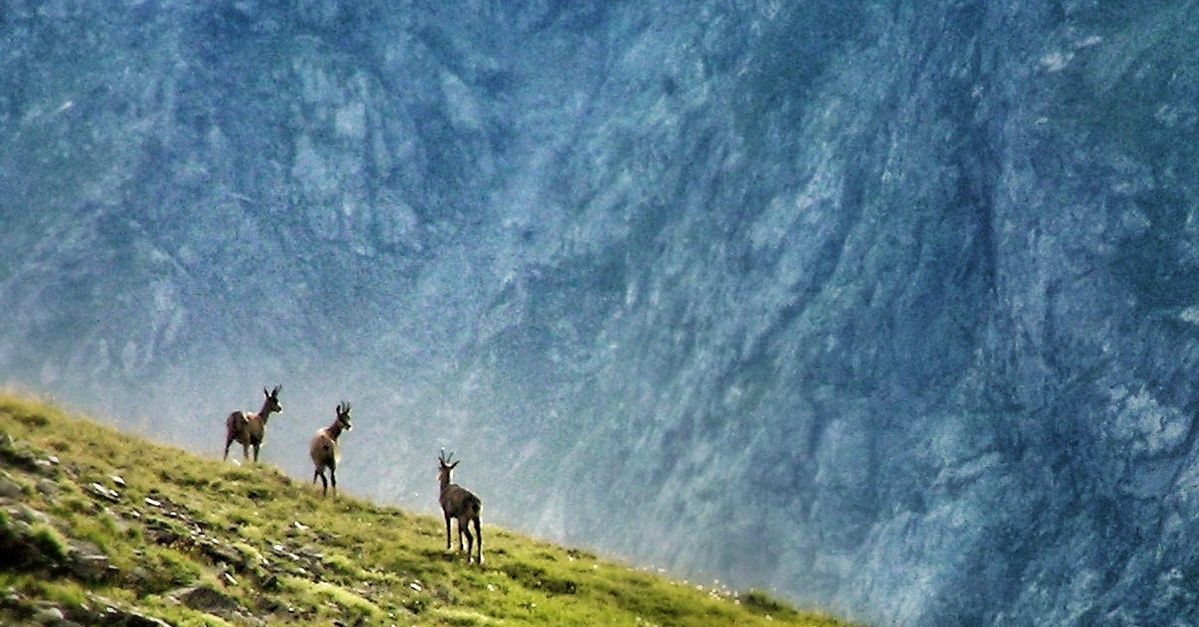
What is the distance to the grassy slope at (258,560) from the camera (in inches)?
861

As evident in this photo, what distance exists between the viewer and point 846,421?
326ft

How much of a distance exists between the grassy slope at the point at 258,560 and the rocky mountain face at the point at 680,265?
51.3 metres

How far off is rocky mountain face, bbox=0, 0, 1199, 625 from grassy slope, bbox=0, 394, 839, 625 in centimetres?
5126

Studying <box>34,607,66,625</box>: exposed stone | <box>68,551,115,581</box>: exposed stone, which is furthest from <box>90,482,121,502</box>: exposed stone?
<box>34,607,66,625</box>: exposed stone

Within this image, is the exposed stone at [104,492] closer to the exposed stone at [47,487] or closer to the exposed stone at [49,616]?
the exposed stone at [47,487]

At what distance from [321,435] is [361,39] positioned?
11002 centimetres

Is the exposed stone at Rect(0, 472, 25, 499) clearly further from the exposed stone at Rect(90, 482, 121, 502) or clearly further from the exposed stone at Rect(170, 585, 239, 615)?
the exposed stone at Rect(170, 585, 239, 615)

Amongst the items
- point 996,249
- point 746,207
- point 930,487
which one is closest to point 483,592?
point 930,487

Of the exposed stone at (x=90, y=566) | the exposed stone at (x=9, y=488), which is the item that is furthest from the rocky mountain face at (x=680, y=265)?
the exposed stone at (x=90, y=566)

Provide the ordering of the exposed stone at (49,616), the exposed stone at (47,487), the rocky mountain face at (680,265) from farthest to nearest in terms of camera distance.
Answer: the rocky mountain face at (680,265) < the exposed stone at (47,487) < the exposed stone at (49,616)

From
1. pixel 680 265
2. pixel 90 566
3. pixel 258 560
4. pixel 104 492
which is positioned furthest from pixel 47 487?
pixel 680 265

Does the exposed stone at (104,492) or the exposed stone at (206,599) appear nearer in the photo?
the exposed stone at (206,599)

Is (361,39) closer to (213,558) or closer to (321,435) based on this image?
(321,435)

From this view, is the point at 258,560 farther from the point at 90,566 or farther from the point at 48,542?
the point at 48,542
